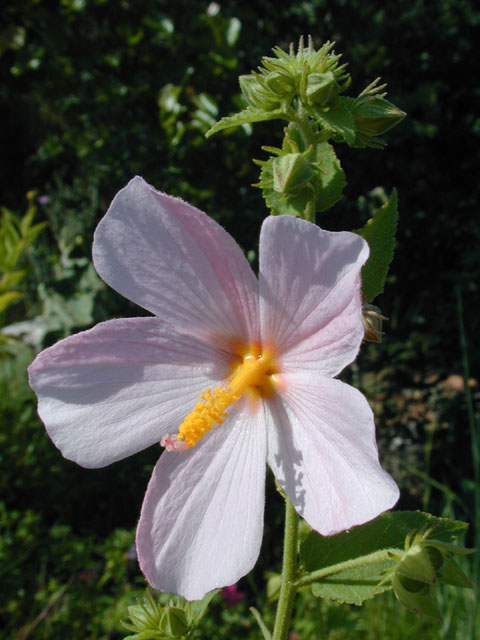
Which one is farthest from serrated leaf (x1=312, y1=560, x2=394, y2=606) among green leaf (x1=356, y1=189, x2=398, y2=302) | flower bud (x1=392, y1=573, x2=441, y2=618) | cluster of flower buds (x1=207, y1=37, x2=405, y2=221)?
cluster of flower buds (x1=207, y1=37, x2=405, y2=221)

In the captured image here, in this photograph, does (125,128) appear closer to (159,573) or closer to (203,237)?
(203,237)

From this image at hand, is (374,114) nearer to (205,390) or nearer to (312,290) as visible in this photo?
(312,290)

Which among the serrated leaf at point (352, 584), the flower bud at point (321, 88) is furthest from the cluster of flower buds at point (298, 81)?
the serrated leaf at point (352, 584)

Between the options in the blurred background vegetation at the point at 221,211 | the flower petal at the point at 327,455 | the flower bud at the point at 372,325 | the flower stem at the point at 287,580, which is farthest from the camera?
the blurred background vegetation at the point at 221,211

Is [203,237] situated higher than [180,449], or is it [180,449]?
[203,237]

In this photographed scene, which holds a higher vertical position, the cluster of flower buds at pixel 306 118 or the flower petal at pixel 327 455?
the cluster of flower buds at pixel 306 118

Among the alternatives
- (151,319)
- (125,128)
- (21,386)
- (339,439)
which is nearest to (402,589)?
(339,439)

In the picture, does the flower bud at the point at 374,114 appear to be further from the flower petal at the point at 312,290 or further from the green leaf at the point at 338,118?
the flower petal at the point at 312,290
